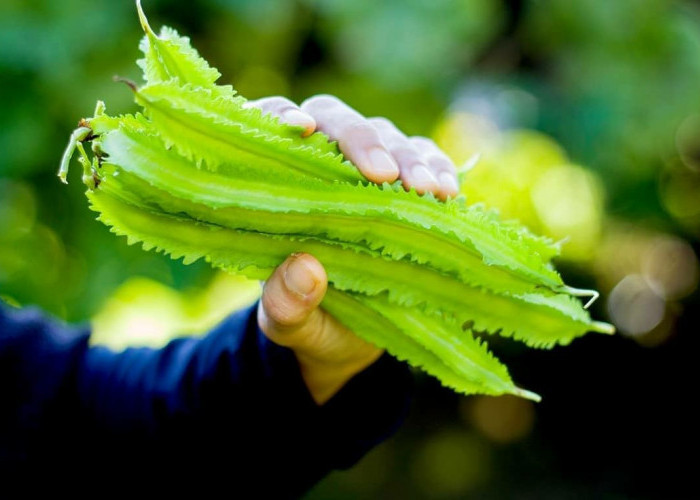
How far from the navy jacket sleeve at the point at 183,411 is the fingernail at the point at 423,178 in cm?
32

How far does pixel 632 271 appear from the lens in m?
4.25

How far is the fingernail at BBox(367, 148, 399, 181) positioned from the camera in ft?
2.92

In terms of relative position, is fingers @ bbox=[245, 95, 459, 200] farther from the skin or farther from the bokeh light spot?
the bokeh light spot

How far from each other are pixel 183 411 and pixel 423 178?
54 centimetres

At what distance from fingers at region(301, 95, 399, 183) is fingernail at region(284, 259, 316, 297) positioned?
0.13 m

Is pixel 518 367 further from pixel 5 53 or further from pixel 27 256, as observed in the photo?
pixel 5 53

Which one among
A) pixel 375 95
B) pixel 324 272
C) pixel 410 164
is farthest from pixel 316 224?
pixel 375 95

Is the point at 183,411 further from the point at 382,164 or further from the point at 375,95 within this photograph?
the point at 375,95

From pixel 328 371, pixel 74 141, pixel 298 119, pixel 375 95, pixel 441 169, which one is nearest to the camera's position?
pixel 74 141

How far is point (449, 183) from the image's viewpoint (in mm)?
973

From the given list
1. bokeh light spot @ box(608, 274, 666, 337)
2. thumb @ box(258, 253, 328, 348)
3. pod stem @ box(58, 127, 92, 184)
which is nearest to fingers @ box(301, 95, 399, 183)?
thumb @ box(258, 253, 328, 348)

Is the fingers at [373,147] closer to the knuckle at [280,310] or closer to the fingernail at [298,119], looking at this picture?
the fingernail at [298,119]

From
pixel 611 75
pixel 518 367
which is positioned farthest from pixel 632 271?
pixel 611 75

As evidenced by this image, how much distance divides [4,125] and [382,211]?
174cm
